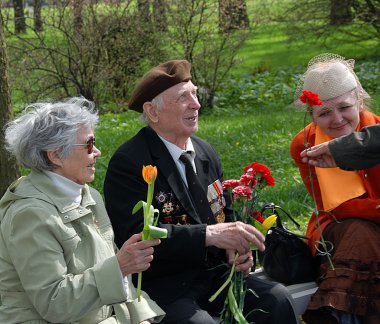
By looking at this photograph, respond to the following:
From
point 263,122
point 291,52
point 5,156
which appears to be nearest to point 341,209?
point 5,156

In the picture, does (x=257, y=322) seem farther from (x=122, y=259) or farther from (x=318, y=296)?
(x=122, y=259)

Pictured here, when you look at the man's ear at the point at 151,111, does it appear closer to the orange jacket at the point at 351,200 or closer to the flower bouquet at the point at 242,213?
the flower bouquet at the point at 242,213

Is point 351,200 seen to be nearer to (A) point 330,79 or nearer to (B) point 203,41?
(A) point 330,79

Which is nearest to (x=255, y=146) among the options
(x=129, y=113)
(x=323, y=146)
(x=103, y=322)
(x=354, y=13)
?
(x=129, y=113)

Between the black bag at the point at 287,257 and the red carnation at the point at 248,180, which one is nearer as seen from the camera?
the red carnation at the point at 248,180

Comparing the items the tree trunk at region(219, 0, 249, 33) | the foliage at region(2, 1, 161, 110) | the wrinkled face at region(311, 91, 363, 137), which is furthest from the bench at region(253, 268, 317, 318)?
the tree trunk at region(219, 0, 249, 33)

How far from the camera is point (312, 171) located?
167 inches

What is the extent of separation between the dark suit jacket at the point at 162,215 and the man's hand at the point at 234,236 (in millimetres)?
52

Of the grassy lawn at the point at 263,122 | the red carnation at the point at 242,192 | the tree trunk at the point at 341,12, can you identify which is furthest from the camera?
the tree trunk at the point at 341,12

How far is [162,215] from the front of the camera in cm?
367

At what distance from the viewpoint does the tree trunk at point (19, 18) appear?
11.5 m

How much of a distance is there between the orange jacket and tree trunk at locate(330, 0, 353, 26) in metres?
11.1

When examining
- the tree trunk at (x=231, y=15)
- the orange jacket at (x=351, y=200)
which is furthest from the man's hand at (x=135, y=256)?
the tree trunk at (x=231, y=15)

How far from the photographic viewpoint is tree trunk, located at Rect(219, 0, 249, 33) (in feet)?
38.8
